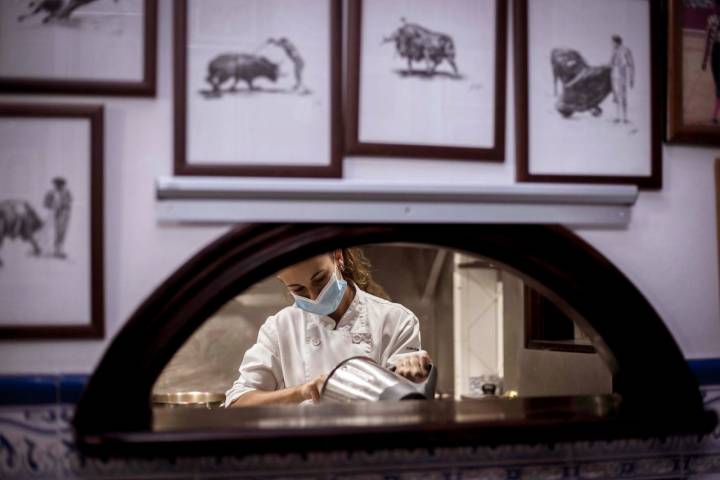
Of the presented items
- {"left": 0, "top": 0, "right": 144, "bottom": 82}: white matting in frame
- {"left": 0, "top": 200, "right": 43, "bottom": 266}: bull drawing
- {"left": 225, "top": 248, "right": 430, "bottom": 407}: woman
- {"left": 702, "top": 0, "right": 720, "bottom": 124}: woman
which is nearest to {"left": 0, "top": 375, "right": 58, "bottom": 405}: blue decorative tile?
{"left": 0, "top": 200, "right": 43, "bottom": 266}: bull drawing

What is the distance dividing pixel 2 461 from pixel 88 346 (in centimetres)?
28

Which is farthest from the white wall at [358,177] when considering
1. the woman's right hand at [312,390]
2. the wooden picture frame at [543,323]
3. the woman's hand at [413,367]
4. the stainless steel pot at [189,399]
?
the stainless steel pot at [189,399]

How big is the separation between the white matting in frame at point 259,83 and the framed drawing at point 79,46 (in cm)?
10

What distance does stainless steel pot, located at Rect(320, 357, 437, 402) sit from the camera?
1.73m

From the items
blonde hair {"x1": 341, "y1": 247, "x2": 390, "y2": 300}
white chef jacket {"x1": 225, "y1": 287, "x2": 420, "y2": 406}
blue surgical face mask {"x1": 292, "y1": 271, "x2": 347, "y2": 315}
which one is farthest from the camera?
blonde hair {"x1": 341, "y1": 247, "x2": 390, "y2": 300}

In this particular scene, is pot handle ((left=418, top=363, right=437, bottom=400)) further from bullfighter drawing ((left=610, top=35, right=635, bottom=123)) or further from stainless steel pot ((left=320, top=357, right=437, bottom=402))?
bullfighter drawing ((left=610, top=35, right=635, bottom=123))

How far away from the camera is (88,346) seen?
4.60ft

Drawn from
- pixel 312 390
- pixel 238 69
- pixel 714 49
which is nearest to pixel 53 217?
pixel 238 69

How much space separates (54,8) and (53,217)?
1.42ft

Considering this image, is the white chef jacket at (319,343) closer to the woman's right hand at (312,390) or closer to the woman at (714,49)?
the woman's right hand at (312,390)

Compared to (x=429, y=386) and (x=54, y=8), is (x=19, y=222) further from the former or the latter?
(x=429, y=386)

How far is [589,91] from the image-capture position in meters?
1.58

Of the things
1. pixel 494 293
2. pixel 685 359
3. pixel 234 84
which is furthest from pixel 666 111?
pixel 494 293

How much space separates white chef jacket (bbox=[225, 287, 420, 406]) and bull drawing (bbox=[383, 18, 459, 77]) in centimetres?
139
